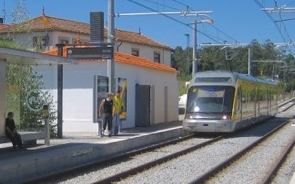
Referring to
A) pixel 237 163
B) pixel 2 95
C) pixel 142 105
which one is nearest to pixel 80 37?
pixel 142 105

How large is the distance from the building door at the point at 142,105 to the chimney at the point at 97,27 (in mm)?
5897

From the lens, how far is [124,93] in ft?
83.4

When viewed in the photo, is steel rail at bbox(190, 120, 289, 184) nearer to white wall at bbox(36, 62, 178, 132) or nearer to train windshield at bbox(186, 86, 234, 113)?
train windshield at bbox(186, 86, 234, 113)

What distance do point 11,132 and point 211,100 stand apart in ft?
36.0

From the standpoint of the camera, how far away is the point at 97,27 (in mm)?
21859

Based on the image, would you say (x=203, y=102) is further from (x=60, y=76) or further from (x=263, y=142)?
(x=60, y=76)

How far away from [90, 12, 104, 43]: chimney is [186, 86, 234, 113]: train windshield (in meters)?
5.43

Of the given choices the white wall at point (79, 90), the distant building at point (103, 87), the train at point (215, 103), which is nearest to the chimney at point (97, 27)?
the distant building at point (103, 87)

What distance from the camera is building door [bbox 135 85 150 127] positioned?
2739 centimetres

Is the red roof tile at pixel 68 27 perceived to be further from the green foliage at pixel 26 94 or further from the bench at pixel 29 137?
the bench at pixel 29 137

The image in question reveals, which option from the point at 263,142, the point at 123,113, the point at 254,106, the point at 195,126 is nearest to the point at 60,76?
the point at 123,113

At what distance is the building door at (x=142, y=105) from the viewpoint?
2739 centimetres

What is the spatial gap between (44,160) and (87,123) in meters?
10.9

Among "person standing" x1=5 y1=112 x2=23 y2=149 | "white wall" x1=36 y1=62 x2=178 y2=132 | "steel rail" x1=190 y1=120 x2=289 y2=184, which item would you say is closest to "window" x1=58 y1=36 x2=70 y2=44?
"white wall" x1=36 y1=62 x2=178 y2=132
